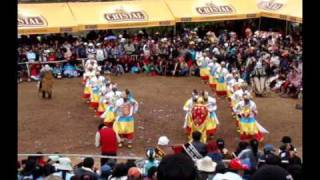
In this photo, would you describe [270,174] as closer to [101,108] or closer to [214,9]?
[101,108]

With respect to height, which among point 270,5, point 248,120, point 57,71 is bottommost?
point 248,120

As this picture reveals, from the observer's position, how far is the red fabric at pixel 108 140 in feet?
41.9

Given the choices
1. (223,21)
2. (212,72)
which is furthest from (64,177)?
(223,21)

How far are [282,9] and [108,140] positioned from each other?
1569 centimetres

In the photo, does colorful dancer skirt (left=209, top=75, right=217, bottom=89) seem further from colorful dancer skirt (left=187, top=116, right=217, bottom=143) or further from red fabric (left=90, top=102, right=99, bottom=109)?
colorful dancer skirt (left=187, top=116, right=217, bottom=143)

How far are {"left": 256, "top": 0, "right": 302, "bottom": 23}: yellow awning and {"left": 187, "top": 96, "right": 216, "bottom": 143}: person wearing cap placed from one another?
37.2ft

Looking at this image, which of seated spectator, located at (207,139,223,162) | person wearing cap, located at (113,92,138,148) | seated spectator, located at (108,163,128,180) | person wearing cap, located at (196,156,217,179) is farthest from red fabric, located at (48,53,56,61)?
seated spectator, located at (108,163,128,180)

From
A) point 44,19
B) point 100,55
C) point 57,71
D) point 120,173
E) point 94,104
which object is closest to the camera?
point 120,173

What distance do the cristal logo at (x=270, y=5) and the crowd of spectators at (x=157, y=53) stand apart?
1.30 m

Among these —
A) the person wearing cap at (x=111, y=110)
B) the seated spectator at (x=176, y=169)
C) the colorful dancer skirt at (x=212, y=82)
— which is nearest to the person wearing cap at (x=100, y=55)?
the colorful dancer skirt at (x=212, y=82)

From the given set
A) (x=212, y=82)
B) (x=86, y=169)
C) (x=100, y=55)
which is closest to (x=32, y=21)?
(x=100, y=55)

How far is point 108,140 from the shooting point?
505 inches

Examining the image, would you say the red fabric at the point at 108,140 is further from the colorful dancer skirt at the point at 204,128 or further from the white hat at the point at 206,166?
the white hat at the point at 206,166

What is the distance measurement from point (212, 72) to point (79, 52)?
21.1ft
